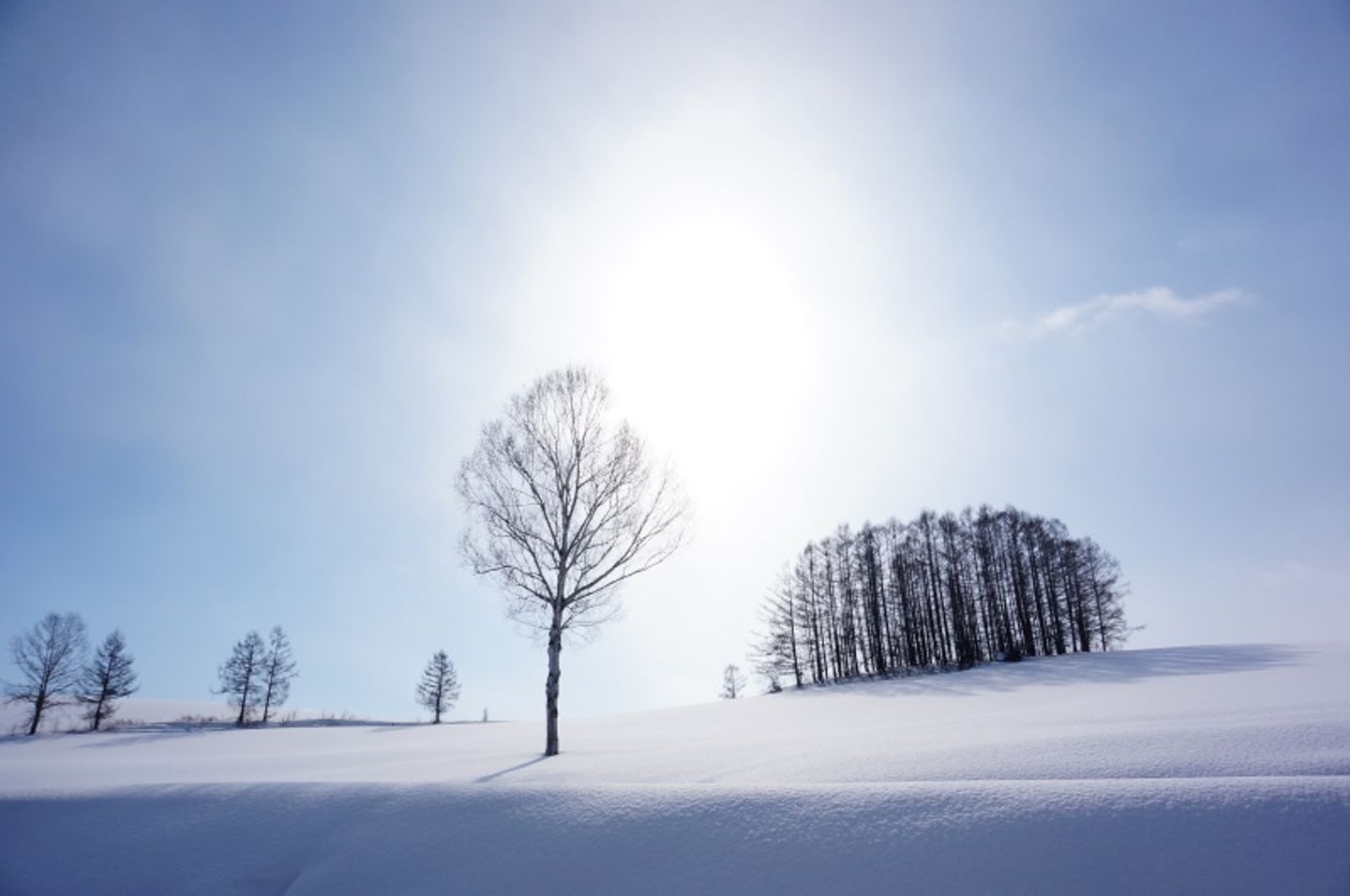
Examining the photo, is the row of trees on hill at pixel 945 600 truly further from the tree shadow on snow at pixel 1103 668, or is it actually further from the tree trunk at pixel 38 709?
the tree trunk at pixel 38 709

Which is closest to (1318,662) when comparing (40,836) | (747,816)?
(747,816)

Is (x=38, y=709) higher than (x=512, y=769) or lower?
lower

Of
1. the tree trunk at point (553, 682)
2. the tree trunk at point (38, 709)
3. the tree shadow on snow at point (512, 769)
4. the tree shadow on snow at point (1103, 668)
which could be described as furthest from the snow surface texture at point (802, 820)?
the tree trunk at point (38, 709)

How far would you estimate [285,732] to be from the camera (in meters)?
25.9

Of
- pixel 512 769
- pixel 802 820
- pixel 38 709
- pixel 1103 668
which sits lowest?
pixel 38 709

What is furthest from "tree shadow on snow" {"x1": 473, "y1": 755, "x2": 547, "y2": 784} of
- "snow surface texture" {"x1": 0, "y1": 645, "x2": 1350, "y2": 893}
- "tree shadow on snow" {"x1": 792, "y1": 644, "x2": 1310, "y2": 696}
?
"tree shadow on snow" {"x1": 792, "y1": 644, "x2": 1310, "y2": 696}

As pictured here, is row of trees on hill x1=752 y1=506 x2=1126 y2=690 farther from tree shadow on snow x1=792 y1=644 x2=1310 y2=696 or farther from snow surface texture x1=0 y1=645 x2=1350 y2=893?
snow surface texture x1=0 y1=645 x2=1350 y2=893

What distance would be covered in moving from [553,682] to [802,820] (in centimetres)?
901

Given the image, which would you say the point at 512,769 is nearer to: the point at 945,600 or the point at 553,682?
the point at 553,682

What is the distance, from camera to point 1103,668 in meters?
24.5

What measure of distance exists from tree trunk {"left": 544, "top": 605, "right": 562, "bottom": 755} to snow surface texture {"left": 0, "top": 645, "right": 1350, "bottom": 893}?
290 centimetres

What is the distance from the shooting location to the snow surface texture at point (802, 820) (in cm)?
348

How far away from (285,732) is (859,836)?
102ft

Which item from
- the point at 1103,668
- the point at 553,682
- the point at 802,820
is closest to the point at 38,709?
the point at 553,682
